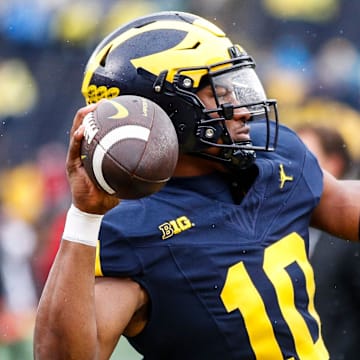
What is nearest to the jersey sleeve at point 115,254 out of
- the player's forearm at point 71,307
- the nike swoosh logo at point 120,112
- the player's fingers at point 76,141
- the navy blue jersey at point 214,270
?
the navy blue jersey at point 214,270

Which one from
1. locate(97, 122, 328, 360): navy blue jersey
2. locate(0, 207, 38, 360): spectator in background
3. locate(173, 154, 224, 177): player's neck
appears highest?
locate(173, 154, 224, 177): player's neck

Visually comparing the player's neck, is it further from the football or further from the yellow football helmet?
the football

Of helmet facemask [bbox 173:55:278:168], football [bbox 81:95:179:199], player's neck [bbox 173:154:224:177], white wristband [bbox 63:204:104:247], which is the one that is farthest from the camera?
player's neck [bbox 173:154:224:177]

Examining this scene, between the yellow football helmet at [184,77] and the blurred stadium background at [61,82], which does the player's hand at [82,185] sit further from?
the blurred stadium background at [61,82]

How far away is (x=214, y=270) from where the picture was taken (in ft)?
8.37

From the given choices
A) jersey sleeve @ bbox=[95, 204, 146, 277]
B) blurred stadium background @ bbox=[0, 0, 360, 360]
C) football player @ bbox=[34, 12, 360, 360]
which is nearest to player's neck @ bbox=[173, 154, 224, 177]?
football player @ bbox=[34, 12, 360, 360]

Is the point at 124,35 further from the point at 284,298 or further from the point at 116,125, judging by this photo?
the point at 284,298

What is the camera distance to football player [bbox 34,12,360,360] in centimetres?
233

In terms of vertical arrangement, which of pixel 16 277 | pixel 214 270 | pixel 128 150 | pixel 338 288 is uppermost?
pixel 128 150

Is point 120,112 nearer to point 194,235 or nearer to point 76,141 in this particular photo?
point 76,141

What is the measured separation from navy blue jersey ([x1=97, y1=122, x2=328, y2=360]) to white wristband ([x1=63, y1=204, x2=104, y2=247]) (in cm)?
16

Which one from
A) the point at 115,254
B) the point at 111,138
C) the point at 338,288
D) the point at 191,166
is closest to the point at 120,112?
the point at 111,138

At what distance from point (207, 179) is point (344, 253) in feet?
5.88

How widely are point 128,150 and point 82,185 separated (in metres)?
0.15
